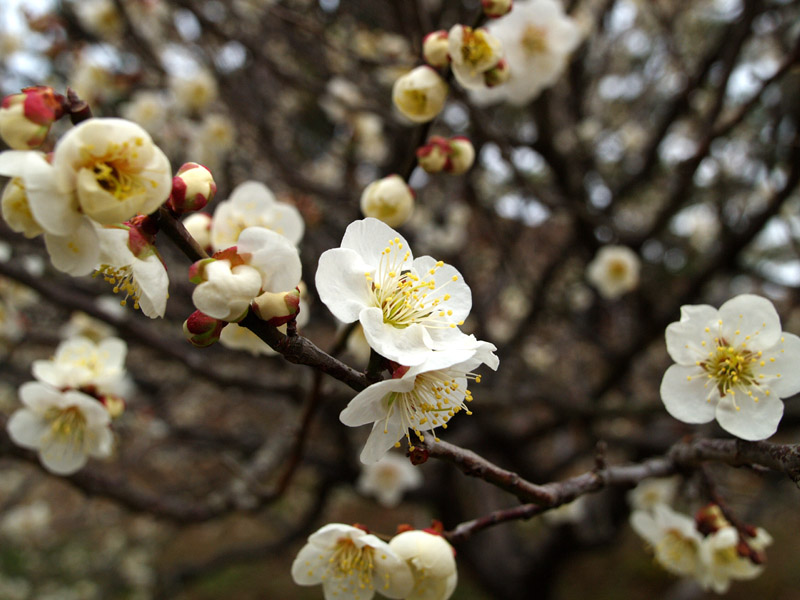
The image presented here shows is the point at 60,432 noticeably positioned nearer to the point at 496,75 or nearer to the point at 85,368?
the point at 85,368

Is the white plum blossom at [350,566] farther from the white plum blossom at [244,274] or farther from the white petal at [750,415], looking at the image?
the white petal at [750,415]

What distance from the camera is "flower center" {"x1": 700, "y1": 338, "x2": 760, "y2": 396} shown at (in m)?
1.06

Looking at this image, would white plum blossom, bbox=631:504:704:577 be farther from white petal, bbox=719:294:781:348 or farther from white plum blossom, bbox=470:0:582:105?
white plum blossom, bbox=470:0:582:105

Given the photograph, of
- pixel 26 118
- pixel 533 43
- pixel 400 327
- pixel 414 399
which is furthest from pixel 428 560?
pixel 533 43

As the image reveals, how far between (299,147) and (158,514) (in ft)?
10.7

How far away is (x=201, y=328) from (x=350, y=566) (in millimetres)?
536

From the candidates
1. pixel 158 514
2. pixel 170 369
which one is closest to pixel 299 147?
pixel 170 369

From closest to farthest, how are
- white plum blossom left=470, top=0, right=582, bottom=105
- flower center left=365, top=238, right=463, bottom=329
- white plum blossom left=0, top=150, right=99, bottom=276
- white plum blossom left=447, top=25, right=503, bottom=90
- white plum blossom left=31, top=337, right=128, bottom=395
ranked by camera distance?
white plum blossom left=0, top=150, right=99, bottom=276
flower center left=365, top=238, right=463, bottom=329
white plum blossom left=447, top=25, right=503, bottom=90
white plum blossom left=31, top=337, right=128, bottom=395
white plum blossom left=470, top=0, right=582, bottom=105

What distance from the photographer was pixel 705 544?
1263 millimetres

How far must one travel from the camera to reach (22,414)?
133 centimetres

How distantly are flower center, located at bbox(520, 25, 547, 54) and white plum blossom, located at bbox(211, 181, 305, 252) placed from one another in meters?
1.46

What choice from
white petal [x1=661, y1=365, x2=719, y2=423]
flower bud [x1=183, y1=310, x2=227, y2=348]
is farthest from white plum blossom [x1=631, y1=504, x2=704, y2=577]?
flower bud [x1=183, y1=310, x2=227, y2=348]

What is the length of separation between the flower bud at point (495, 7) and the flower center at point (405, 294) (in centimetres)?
59

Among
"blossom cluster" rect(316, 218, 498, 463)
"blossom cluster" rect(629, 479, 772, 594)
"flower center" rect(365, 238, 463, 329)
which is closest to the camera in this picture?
"blossom cluster" rect(316, 218, 498, 463)
